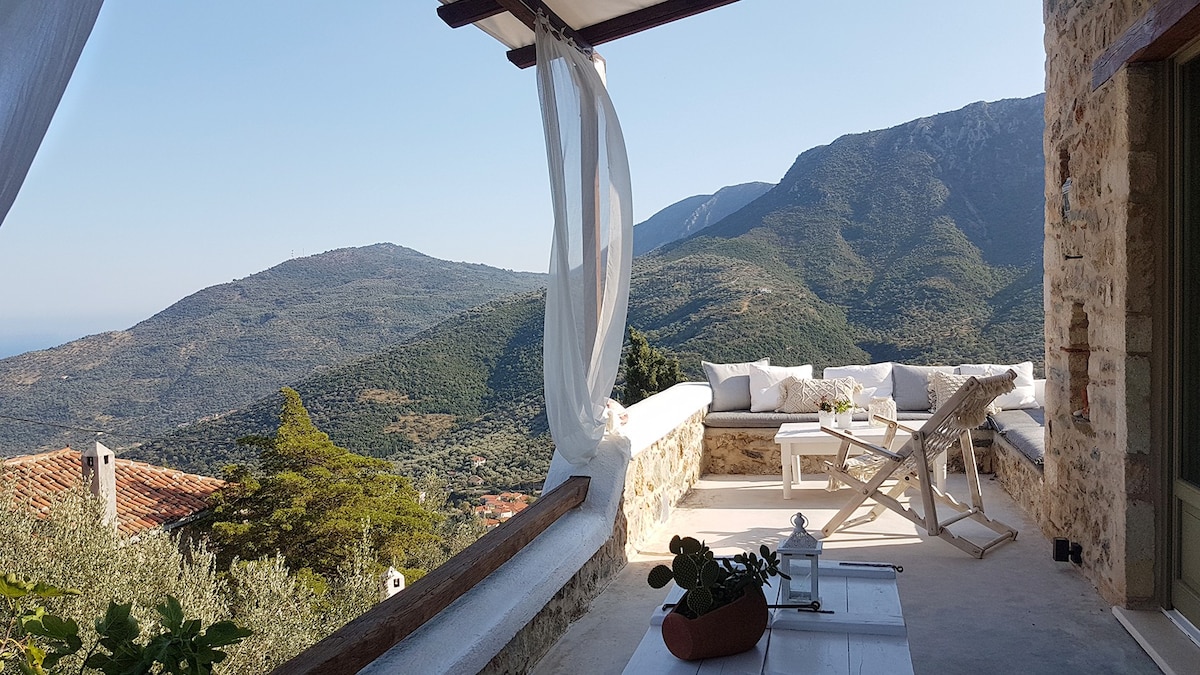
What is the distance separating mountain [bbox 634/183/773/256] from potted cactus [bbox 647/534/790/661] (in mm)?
24646

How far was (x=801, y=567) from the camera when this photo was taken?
8.21 ft

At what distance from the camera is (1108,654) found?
3078mm

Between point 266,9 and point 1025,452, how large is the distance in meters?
33.7

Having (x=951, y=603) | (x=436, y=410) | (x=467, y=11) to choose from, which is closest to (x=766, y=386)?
(x=951, y=603)

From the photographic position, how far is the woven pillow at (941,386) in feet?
21.9

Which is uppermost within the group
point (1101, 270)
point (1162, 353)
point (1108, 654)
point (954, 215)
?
point (954, 215)

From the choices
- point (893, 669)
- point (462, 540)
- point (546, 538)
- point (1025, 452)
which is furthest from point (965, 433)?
point (462, 540)

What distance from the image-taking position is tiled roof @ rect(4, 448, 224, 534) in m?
12.0

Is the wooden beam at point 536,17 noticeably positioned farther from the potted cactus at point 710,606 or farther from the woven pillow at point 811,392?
the woven pillow at point 811,392

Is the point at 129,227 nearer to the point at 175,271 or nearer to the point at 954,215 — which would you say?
the point at 175,271

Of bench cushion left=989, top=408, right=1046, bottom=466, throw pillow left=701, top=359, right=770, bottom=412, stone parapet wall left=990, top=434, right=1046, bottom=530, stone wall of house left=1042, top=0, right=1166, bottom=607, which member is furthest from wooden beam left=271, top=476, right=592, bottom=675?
throw pillow left=701, top=359, right=770, bottom=412

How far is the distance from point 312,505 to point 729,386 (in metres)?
10.1

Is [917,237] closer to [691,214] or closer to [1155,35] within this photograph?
[691,214]

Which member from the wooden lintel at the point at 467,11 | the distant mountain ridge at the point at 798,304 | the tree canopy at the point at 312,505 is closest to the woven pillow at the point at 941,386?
the wooden lintel at the point at 467,11
